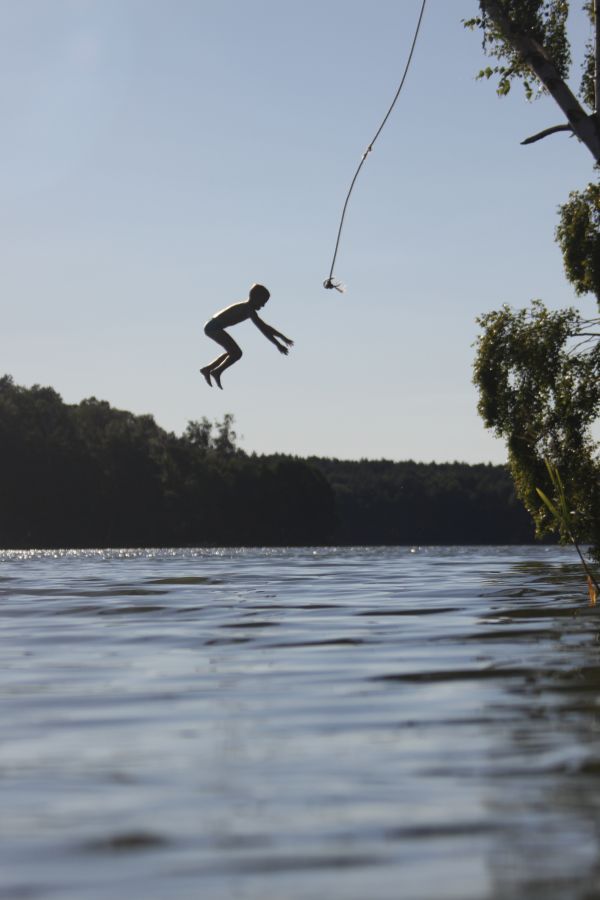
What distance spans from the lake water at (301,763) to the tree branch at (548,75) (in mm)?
7540

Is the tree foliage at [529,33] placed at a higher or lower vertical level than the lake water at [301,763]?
higher

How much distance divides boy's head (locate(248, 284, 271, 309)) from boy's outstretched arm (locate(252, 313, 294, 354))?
0.17 m

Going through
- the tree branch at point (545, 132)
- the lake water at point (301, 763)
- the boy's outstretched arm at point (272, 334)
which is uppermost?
the tree branch at point (545, 132)

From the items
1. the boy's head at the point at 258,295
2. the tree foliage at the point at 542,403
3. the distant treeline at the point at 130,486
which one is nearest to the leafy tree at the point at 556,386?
the tree foliage at the point at 542,403

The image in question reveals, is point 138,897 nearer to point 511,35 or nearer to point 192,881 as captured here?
point 192,881

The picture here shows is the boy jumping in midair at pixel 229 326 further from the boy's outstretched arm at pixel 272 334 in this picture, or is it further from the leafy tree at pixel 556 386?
the leafy tree at pixel 556 386

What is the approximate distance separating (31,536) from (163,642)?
372ft

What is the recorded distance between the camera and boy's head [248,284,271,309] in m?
15.8

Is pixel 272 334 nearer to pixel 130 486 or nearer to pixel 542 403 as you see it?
pixel 542 403

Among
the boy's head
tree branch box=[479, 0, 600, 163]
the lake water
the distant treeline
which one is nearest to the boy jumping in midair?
the boy's head

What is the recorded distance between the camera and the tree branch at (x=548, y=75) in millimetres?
17438

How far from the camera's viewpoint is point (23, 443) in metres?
126

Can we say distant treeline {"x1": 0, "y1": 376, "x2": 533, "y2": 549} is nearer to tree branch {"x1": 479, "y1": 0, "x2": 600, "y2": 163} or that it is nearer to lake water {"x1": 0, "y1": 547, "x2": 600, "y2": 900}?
tree branch {"x1": 479, "y1": 0, "x2": 600, "y2": 163}

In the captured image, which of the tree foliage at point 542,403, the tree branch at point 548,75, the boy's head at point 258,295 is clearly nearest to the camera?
the boy's head at point 258,295
